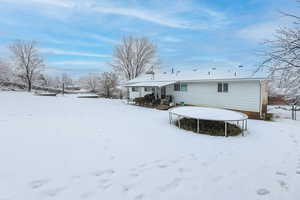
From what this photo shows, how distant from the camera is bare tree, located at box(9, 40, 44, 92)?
32188 millimetres

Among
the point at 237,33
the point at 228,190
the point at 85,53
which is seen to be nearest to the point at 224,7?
the point at 237,33

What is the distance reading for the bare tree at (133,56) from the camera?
1138 inches

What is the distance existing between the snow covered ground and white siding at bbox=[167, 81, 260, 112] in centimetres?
662

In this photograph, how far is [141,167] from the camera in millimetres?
A: 3562

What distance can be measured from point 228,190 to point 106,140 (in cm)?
400

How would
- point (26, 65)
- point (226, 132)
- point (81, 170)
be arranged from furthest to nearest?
point (26, 65)
point (226, 132)
point (81, 170)

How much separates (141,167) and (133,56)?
27704 mm

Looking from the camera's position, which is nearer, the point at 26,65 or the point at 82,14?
the point at 82,14

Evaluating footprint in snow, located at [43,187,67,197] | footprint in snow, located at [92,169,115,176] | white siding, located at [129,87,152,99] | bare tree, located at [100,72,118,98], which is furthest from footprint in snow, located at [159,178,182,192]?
bare tree, located at [100,72,118,98]

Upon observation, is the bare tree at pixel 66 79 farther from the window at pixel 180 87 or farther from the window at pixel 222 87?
the window at pixel 222 87

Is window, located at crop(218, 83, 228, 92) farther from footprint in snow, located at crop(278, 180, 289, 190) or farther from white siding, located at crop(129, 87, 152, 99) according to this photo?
footprint in snow, located at crop(278, 180, 289, 190)

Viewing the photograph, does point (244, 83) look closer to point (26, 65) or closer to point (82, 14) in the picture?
point (82, 14)

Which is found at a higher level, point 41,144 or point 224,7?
point 224,7

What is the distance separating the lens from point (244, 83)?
1212 centimetres
